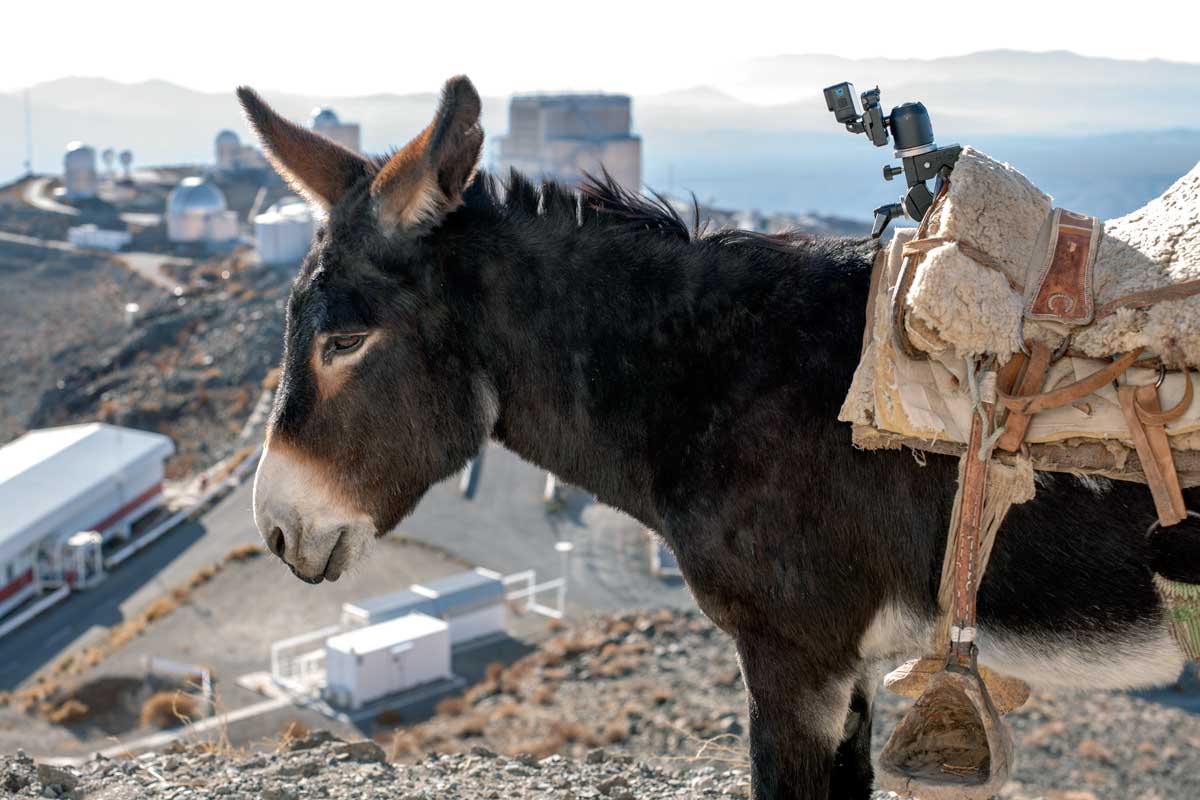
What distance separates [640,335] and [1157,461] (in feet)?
6.57

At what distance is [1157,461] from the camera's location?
398cm

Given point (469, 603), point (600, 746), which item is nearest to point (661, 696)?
point (600, 746)

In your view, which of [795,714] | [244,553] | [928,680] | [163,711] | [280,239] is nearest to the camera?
[795,714]

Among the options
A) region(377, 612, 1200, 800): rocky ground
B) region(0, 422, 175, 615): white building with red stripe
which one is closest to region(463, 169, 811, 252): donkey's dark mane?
region(377, 612, 1200, 800): rocky ground

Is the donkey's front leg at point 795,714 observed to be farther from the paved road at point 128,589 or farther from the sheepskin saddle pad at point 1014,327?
the paved road at point 128,589

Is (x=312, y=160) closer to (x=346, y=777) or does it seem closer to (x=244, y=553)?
(x=346, y=777)

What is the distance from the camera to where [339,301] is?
468 centimetres

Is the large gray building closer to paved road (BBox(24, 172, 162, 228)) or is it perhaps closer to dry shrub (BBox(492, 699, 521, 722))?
paved road (BBox(24, 172, 162, 228))

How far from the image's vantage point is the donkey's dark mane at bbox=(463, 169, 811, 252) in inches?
193

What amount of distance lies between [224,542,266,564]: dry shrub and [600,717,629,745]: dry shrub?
62.1ft

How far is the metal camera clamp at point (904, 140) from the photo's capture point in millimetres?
5036

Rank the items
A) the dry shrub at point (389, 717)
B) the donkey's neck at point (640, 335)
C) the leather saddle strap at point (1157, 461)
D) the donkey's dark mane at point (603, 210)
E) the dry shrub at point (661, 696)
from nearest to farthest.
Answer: the leather saddle strap at point (1157, 461)
the donkey's neck at point (640, 335)
the donkey's dark mane at point (603, 210)
the dry shrub at point (661, 696)
the dry shrub at point (389, 717)

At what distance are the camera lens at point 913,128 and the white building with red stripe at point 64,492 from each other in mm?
35245

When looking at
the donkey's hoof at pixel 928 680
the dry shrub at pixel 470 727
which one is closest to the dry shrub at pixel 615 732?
the dry shrub at pixel 470 727
